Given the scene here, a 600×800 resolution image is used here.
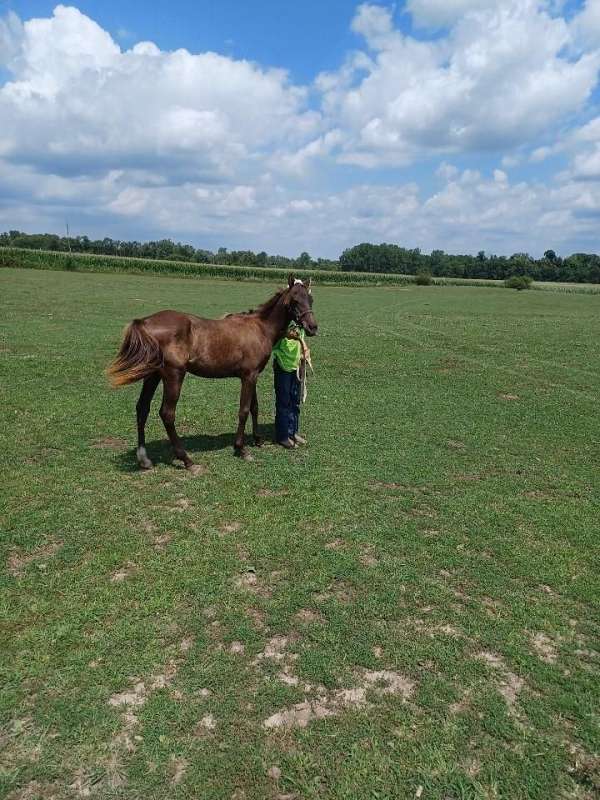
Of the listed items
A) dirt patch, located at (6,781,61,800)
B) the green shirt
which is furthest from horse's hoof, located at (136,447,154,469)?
dirt patch, located at (6,781,61,800)

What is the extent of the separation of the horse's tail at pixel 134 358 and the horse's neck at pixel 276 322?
1.72 metres

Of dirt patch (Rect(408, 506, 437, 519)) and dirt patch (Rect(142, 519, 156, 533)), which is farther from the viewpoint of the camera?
dirt patch (Rect(408, 506, 437, 519))

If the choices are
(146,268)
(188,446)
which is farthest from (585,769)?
(146,268)

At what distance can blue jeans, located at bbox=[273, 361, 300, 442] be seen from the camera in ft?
25.9

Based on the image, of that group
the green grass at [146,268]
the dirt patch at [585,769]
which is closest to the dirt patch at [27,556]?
the dirt patch at [585,769]

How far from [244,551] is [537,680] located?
2.57 meters

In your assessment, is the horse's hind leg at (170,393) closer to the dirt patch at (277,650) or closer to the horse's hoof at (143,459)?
the horse's hoof at (143,459)

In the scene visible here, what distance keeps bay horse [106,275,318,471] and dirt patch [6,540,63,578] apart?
77.5 inches

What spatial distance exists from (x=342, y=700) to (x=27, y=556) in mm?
3105

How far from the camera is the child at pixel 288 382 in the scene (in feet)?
25.5

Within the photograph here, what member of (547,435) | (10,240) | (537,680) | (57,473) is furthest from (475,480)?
(10,240)

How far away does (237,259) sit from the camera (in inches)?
4948

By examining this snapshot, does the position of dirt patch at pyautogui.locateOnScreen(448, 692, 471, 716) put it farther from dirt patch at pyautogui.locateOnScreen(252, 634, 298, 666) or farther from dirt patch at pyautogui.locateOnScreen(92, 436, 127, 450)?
dirt patch at pyautogui.locateOnScreen(92, 436, 127, 450)

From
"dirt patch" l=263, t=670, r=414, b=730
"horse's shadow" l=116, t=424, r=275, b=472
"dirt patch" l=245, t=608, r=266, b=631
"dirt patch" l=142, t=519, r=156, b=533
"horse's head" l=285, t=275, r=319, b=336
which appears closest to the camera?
"dirt patch" l=263, t=670, r=414, b=730
